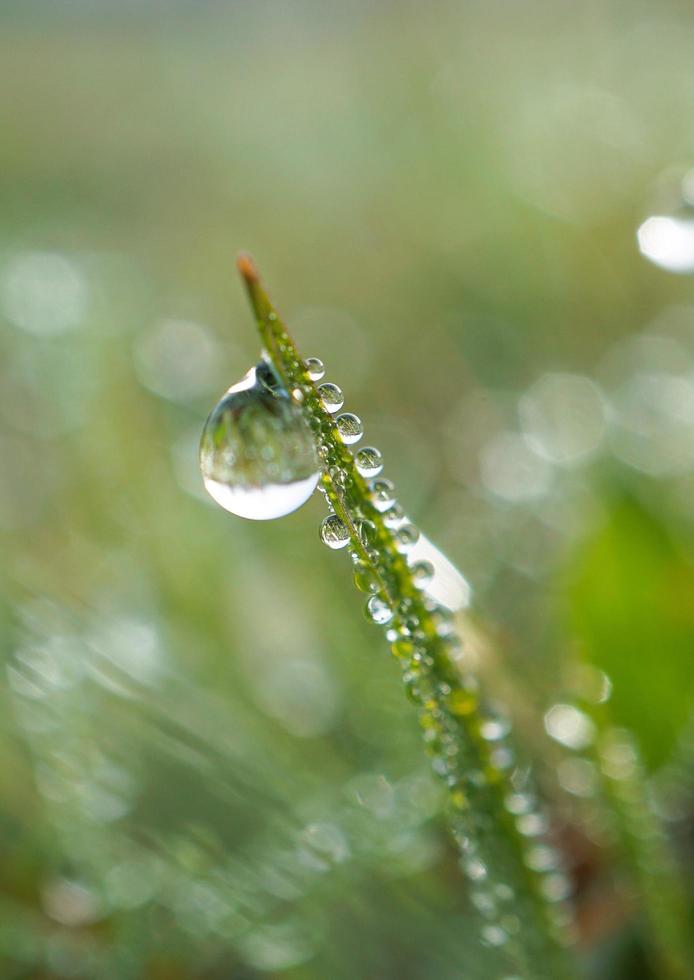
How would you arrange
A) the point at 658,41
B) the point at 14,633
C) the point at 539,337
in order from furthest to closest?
the point at 658,41 → the point at 539,337 → the point at 14,633

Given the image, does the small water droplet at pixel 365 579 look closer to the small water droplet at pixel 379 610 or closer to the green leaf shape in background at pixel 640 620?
the small water droplet at pixel 379 610

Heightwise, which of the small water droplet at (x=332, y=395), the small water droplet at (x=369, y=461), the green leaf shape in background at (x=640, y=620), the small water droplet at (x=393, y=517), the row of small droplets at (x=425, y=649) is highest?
the green leaf shape in background at (x=640, y=620)

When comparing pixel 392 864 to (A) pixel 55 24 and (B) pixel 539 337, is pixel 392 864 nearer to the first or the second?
(B) pixel 539 337

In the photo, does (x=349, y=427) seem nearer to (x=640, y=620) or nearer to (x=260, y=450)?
(x=260, y=450)

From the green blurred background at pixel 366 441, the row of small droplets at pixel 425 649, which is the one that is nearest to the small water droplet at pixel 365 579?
the row of small droplets at pixel 425 649

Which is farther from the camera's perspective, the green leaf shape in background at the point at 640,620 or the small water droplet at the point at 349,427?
the green leaf shape in background at the point at 640,620

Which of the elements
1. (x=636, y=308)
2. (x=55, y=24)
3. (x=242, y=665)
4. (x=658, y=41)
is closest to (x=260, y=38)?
(x=55, y=24)

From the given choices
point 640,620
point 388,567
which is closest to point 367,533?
point 388,567
